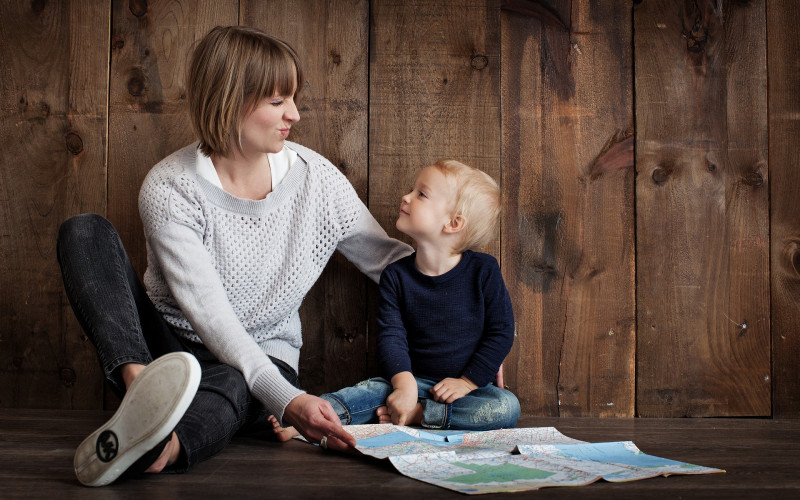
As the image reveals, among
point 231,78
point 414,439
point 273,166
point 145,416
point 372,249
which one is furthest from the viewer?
point 372,249

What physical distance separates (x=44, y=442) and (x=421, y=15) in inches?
47.7

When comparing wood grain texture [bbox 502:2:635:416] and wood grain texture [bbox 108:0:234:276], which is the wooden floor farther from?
wood grain texture [bbox 108:0:234:276]

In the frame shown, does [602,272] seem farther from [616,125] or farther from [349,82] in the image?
[349,82]

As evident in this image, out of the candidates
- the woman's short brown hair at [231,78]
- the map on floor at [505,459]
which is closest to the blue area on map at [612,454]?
the map on floor at [505,459]

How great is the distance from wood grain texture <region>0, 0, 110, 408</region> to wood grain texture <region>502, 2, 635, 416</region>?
0.99m

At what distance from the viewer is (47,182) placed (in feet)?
5.28

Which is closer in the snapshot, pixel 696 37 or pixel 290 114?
pixel 290 114

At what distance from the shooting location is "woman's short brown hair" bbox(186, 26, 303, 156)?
1306mm

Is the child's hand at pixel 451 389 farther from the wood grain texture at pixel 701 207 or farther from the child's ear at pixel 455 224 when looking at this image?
the wood grain texture at pixel 701 207

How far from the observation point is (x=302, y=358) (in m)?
1.61

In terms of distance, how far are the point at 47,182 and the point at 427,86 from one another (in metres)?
0.94

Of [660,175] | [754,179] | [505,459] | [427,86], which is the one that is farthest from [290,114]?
[754,179]

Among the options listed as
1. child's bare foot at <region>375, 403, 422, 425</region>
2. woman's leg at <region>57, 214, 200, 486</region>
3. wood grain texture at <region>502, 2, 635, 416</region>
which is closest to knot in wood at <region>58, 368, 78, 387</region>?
woman's leg at <region>57, 214, 200, 486</region>

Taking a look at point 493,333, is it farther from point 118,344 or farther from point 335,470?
point 118,344
